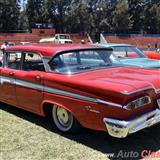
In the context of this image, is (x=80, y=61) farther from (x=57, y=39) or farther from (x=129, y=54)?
(x=57, y=39)

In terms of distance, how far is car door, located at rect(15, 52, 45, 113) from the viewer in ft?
19.5

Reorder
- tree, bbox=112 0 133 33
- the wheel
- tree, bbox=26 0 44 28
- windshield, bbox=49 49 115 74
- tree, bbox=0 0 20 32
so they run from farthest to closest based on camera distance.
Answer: tree, bbox=26 0 44 28 < tree, bbox=0 0 20 32 < tree, bbox=112 0 133 33 < windshield, bbox=49 49 115 74 < the wheel

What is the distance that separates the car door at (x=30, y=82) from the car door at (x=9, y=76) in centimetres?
16

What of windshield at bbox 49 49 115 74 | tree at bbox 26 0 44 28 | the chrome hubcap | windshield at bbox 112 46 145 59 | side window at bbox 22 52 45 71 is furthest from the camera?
Answer: tree at bbox 26 0 44 28

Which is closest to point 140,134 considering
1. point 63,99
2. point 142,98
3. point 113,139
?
point 113,139

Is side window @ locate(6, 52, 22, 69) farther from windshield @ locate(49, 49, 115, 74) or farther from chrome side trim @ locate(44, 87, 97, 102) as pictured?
chrome side trim @ locate(44, 87, 97, 102)

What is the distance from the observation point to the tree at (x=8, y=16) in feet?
213

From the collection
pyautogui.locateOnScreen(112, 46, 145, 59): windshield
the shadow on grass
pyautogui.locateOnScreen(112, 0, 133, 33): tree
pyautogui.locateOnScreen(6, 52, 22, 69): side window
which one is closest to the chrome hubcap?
the shadow on grass

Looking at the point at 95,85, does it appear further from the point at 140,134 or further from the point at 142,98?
the point at 140,134

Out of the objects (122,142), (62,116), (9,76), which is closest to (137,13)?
(9,76)

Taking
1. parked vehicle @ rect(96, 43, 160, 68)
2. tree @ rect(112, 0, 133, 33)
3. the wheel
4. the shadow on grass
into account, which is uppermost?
tree @ rect(112, 0, 133, 33)

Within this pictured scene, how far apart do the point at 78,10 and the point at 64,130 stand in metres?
62.8

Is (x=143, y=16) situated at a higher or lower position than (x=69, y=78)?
higher

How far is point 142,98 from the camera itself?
493cm
